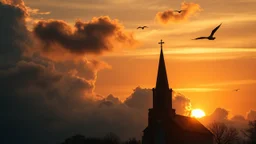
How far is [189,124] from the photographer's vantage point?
450 feet

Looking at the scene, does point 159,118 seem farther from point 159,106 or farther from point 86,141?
point 86,141

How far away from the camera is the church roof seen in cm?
13088

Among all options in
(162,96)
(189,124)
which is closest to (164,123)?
(162,96)

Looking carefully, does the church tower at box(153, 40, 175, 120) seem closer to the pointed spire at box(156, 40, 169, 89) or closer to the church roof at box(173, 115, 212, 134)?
the pointed spire at box(156, 40, 169, 89)

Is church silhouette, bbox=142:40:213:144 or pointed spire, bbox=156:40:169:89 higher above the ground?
pointed spire, bbox=156:40:169:89

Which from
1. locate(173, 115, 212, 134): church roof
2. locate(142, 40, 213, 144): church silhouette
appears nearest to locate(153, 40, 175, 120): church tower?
locate(142, 40, 213, 144): church silhouette

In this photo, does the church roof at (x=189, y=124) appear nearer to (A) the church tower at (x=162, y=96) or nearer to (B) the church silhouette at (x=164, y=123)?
(B) the church silhouette at (x=164, y=123)

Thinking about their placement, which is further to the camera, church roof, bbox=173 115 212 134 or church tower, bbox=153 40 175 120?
church roof, bbox=173 115 212 134

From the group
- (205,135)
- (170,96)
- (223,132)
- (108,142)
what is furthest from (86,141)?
(170,96)

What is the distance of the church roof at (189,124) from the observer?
131 m

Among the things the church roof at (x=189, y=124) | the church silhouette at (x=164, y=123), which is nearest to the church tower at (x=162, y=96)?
the church silhouette at (x=164, y=123)

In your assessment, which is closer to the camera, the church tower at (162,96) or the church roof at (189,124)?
the church tower at (162,96)

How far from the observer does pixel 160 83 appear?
123625 mm

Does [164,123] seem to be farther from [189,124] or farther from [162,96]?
[189,124]
